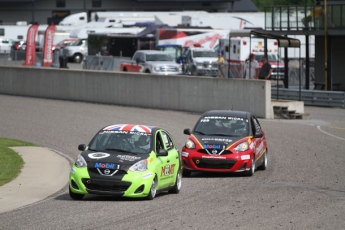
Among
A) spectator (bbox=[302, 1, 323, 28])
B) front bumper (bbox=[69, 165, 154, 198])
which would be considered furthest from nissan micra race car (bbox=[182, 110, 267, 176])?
spectator (bbox=[302, 1, 323, 28])

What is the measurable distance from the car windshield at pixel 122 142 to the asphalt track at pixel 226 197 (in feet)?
3.03

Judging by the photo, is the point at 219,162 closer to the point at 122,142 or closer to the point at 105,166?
the point at 122,142

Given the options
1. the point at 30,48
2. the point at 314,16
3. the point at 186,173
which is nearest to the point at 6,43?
the point at 30,48

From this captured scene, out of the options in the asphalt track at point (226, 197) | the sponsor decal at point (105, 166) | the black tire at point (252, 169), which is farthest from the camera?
the black tire at point (252, 169)

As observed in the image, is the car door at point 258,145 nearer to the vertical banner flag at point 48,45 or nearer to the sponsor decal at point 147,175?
the sponsor decal at point 147,175

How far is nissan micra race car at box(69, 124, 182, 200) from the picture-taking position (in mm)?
14281

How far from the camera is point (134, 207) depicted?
1376 cm

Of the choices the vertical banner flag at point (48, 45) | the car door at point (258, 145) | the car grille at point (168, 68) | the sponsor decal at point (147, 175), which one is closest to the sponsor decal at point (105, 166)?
the sponsor decal at point (147, 175)

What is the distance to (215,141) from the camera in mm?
18609

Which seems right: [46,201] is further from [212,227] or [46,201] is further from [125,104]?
[125,104]

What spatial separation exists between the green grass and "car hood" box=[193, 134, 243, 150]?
4.07 meters

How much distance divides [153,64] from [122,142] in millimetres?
35526

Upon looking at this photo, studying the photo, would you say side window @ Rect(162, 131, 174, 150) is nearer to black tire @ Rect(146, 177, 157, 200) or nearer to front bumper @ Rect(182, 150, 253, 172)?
black tire @ Rect(146, 177, 157, 200)

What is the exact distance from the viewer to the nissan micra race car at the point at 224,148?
60.4 feet
